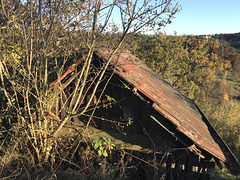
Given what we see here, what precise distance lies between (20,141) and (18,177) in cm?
82

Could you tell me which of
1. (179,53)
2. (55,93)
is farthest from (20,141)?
(179,53)

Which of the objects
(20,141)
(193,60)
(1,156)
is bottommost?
(1,156)

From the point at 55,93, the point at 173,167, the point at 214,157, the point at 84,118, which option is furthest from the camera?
the point at 84,118

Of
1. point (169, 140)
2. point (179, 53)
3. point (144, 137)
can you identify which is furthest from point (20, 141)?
point (179, 53)

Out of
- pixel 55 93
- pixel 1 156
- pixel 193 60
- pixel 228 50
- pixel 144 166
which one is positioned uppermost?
pixel 228 50

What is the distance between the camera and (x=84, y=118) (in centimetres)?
599

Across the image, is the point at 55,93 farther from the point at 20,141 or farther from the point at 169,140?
the point at 169,140

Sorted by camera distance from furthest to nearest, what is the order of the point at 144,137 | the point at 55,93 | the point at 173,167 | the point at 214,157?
the point at 144,137 → the point at 173,167 → the point at 55,93 → the point at 214,157

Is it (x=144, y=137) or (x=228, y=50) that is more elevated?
(x=228, y=50)

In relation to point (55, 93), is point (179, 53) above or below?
above

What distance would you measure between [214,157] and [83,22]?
4246mm

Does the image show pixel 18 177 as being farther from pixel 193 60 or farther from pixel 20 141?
pixel 193 60

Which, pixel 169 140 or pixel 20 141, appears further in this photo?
pixel 169 140

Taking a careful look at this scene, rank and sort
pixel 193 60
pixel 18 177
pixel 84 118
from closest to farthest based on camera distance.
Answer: pixel 18 177 < pixel 84 118 < pixel 193 60
